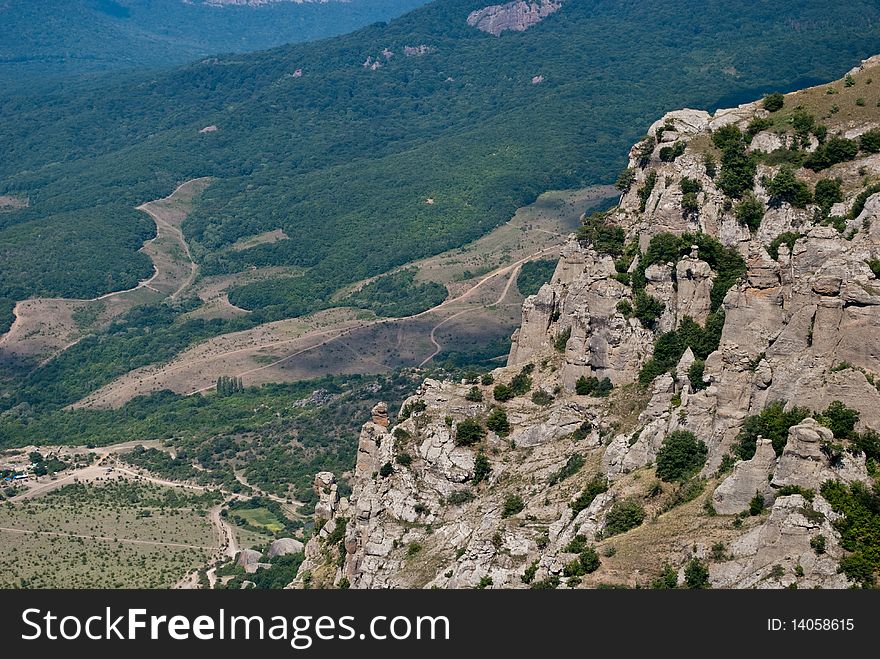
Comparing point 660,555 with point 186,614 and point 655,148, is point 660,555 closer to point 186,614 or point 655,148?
point 186,614

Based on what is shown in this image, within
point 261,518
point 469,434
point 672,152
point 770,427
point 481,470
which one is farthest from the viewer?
point 261,518

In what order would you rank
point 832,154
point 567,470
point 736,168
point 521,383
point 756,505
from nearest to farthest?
point 756,505 → point 567,470 → point 832,154 → point 521,383 → point 736,168

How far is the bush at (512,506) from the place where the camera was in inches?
2810

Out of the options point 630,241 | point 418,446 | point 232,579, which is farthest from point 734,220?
point 232,579

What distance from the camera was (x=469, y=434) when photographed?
7762cm

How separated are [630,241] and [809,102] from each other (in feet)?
48.7

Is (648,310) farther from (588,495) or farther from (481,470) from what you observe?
(588,495)

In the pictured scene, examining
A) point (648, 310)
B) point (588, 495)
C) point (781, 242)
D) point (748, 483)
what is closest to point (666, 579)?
point (748, 483)

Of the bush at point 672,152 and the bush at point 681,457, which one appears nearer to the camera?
the bush at point 681,457

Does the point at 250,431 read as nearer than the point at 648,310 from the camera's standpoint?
No

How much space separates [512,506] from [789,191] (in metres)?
24.0

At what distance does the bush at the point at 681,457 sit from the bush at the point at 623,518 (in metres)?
2.07

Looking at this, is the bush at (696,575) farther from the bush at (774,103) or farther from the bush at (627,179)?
the bush at (774,103)

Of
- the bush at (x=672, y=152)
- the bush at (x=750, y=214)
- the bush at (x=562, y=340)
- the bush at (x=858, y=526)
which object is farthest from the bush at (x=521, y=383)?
the bush at (x=858, y=526)
